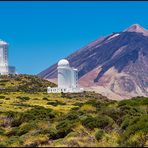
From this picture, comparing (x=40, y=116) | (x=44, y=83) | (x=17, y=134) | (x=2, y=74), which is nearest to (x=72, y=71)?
(x=44, y=83)

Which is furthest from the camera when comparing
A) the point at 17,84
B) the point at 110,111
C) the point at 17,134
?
the point at 17,84

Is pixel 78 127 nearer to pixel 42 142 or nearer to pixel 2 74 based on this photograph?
pixel 42 142

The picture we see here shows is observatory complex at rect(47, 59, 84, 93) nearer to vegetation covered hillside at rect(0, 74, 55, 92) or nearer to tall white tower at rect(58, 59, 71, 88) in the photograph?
tall white tower at rect(58, 59, 71, 88)

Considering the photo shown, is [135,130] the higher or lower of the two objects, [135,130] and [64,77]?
the lower

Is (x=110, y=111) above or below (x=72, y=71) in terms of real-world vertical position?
below

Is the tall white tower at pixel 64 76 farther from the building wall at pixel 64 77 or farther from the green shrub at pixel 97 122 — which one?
the green shrub at pixel 97 122

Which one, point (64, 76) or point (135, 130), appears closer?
point (135, 130)

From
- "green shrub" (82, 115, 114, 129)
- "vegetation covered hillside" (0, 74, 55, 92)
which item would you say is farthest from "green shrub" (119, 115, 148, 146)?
"vegetation covered hillside" (0, 74, 55, 92)

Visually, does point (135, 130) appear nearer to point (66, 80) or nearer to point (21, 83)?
point (21, 83)

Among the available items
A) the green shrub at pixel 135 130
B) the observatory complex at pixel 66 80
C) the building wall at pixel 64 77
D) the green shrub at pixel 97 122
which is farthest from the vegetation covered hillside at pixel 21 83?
the green shrub at pixel 135 130

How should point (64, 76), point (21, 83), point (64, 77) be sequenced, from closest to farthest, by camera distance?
point (21, 83), point (64, 77), point (64, 76)

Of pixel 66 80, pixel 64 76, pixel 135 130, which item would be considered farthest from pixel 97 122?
pixel 64 76
